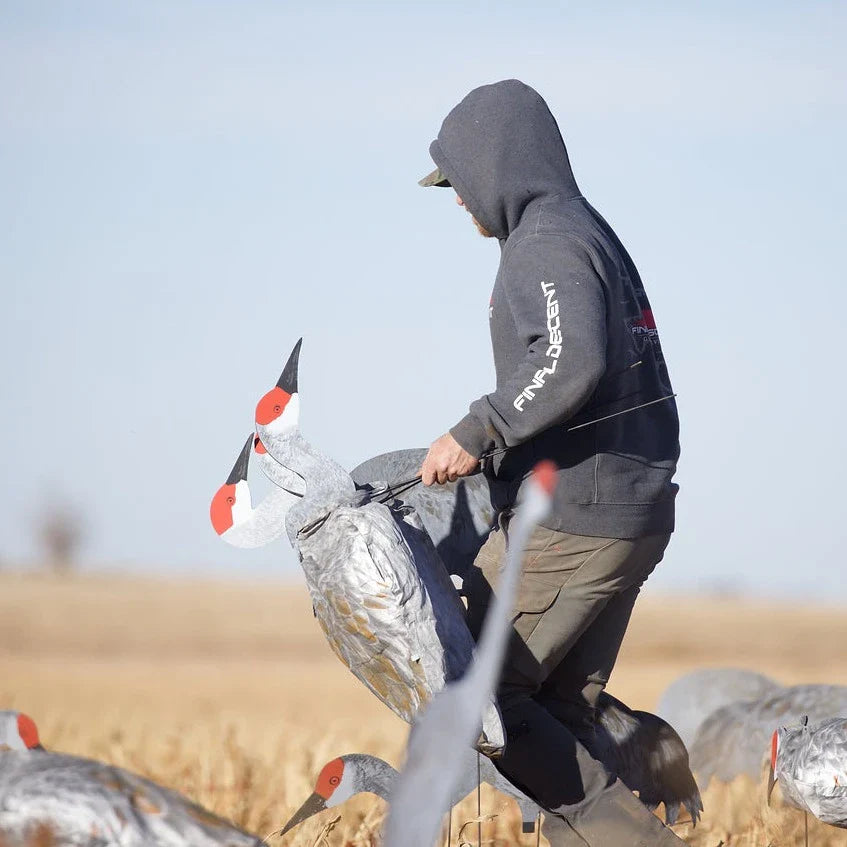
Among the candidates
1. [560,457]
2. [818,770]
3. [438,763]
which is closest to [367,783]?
[818,770]

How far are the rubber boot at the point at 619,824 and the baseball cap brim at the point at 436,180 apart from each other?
195 centimetres

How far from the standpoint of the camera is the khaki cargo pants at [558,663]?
3.84 metres

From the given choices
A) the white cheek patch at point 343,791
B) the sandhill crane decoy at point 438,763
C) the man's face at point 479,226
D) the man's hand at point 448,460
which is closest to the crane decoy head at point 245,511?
the man's hand at point 448,460

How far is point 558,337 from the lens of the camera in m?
3.54

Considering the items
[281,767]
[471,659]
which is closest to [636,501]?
[471,659]

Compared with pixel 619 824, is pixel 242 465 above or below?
above

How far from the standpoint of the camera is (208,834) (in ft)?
9.59

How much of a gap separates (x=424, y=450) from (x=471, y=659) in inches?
44.4

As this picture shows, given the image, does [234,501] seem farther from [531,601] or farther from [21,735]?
[21,735]

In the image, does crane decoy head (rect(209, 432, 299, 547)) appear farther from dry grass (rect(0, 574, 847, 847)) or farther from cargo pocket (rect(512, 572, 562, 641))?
dry grass (rect(0, 574, 847, 847))

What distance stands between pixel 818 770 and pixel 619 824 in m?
0.85

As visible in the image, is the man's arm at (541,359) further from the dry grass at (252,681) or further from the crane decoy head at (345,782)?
the crane decoy head at (345,782)

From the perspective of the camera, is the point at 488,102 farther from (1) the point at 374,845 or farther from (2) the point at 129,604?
(2) the point at 129,604

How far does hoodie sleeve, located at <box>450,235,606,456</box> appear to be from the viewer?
3527 mm
